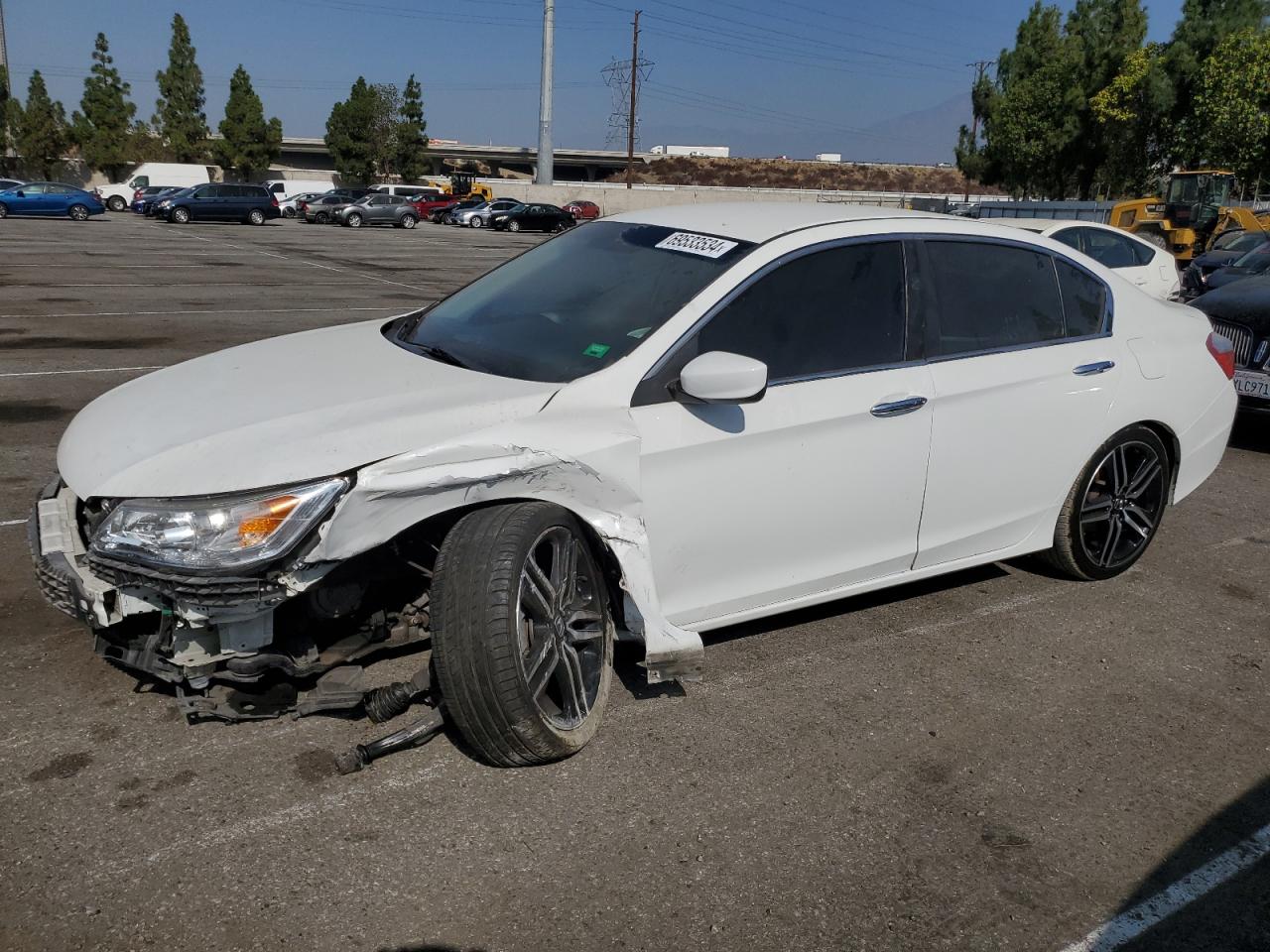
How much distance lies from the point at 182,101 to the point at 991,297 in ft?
293

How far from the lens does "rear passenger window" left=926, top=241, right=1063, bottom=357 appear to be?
165 inches

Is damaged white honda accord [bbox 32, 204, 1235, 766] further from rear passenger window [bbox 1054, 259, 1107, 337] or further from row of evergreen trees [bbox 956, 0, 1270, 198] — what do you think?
row of evergreen trees [bbox 956, 0, 1270, 198]

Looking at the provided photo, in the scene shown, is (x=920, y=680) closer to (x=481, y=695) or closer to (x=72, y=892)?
(x=481, y=695)

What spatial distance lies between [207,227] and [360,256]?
14.2 m

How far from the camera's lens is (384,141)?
79.1 m

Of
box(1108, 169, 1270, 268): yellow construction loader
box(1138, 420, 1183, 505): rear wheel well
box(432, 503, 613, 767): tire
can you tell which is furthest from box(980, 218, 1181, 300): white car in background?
box(1108, 169, 1270, 268): yellow construction loader

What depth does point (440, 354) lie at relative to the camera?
3.90 meters

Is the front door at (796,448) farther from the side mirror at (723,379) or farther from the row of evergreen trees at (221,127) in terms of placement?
the row of evergreen trees at (221,127)

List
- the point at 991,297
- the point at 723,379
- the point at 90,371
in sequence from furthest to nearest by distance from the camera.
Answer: the point at 90,371
the point at 991,297
the point at 723,379

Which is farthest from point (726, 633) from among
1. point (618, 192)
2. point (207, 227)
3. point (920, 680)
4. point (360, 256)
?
point (618, 192)

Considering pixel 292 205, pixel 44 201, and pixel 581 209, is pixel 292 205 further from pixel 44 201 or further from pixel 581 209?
pixel 44 201

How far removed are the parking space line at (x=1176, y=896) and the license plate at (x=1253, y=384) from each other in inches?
212

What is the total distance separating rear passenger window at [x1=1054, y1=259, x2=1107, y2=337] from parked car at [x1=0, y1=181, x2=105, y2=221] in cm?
4046

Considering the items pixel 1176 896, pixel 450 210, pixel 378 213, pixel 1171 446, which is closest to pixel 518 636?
pixel 1176 896
